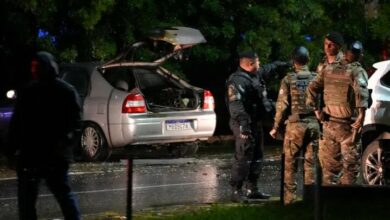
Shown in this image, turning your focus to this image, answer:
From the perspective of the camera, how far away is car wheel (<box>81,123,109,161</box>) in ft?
55.8

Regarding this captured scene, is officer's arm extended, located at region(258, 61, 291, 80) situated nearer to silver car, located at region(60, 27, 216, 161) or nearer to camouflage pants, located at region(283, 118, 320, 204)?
camouflage pants, located at region(283, 118, 320, 204)

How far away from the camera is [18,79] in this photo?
2147cm

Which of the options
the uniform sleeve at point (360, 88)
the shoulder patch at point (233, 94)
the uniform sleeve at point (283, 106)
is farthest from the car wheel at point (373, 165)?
the uniform sleeve at point (360, 88)

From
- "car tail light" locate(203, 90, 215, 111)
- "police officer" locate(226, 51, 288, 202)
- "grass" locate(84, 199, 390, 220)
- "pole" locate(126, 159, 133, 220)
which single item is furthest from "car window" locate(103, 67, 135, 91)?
"pole" locate(126, 159, 133, 220)

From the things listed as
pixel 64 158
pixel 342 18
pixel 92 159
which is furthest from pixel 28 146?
pixel 342 18

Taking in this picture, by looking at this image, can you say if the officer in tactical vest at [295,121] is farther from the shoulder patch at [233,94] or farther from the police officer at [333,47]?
the shoulder patch at [233,94]

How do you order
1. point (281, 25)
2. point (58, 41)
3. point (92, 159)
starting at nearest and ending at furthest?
point (92, 159) → point (58, 41) → point (281, 25)

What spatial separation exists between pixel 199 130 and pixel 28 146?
29.0 ft

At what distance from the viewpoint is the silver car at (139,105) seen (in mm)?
16750

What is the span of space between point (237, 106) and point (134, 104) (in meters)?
4.84

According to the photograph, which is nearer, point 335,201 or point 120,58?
point 335,201

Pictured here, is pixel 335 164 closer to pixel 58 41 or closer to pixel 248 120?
pixel 248 120

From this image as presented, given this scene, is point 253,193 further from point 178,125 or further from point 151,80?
point 151,80

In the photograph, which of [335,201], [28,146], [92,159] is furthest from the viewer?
[92,159]
